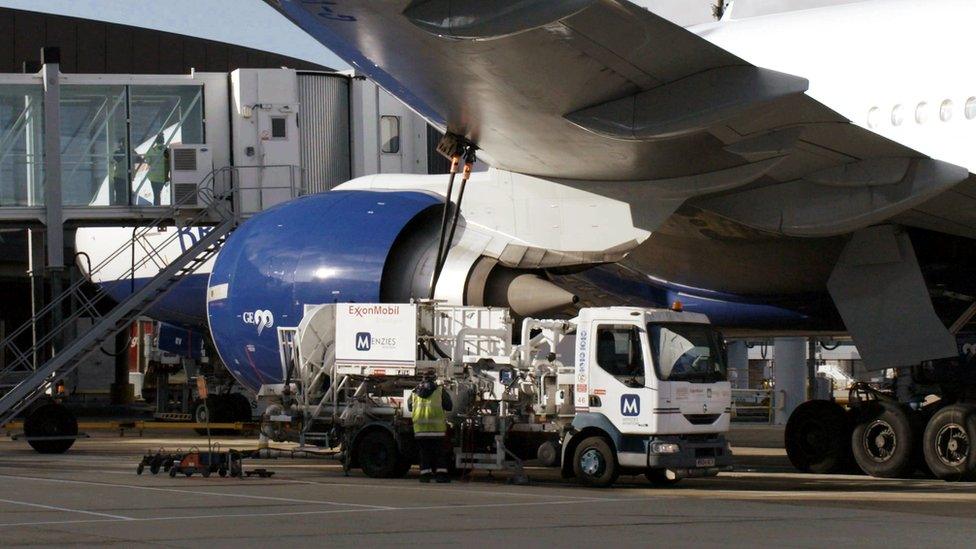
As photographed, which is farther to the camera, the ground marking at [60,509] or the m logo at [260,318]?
the m logo at [260,318]

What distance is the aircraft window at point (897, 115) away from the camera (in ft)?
49.2

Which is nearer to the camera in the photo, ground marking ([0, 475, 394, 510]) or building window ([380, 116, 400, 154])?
ground marking ([0, 475, 394, 510])

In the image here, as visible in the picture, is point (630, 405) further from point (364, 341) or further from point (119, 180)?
point (119, 180)

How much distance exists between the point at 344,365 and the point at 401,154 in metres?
8.13

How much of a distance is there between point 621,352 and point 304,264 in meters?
4.98

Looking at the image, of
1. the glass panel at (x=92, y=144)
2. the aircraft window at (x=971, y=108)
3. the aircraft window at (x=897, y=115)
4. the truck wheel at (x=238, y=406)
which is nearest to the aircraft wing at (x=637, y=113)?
the aircraft window at (x=971, y=108)

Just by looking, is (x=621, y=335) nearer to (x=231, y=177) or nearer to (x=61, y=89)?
(x=231, y=177)

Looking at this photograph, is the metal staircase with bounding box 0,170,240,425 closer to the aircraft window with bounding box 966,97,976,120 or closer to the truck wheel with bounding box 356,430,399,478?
the truck wheel with bounding box 356,430,399,478

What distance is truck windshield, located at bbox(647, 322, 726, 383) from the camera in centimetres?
1454

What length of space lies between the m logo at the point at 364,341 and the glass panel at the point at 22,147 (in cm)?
921

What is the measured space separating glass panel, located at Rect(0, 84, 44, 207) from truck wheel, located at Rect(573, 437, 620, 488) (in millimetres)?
12269

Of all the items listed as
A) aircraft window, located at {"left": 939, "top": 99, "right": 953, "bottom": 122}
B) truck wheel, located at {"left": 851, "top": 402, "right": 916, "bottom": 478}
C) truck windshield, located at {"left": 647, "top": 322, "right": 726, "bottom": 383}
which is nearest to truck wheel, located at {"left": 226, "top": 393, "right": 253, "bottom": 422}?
truck windshield, located at {"left": 647, "top": 322, "right": 726, "bottom": 383}

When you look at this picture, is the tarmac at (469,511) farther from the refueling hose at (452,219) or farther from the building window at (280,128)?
the building window at (280,128)

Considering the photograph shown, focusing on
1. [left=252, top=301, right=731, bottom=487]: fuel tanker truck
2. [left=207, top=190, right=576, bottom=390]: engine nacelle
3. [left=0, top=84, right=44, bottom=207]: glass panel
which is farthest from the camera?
[left=0, top=84, right=44, bottom=207]: glass panel
